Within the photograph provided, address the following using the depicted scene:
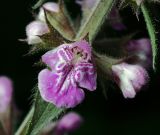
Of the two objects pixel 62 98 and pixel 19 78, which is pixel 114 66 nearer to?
pixel 62 98

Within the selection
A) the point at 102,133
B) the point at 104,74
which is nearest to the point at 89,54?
the point at 104,74

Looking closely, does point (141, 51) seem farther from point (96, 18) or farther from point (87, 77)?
point (87, 77)

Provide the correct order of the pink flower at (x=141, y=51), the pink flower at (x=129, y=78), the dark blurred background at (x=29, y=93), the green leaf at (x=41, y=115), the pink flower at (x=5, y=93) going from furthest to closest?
the dark blurred background at (x=29, y=93), the pink flower at (x=5, y=93), the pink flower at (x=141, y=51), the pink flower at (x=129, y=78), the green leaf at (x=41, y=115)

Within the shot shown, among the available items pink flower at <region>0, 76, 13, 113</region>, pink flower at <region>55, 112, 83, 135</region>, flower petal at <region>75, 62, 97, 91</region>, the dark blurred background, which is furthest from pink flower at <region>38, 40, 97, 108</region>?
the dark blurred background

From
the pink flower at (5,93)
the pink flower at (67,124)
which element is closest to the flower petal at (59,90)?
the pink flower at (5,93)

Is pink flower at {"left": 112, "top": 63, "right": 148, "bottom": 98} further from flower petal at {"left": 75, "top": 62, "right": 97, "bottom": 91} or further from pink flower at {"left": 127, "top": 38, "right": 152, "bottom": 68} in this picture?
pink flower at {"left": 127, "top": 38, "right": 152, "bottom": 68}

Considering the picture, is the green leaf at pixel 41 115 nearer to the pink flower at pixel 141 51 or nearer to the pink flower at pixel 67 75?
the pink flower at pixel 67 75

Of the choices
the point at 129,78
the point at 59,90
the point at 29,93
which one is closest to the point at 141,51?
the point at 129,78

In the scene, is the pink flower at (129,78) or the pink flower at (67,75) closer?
the pink flower at (67,75)
